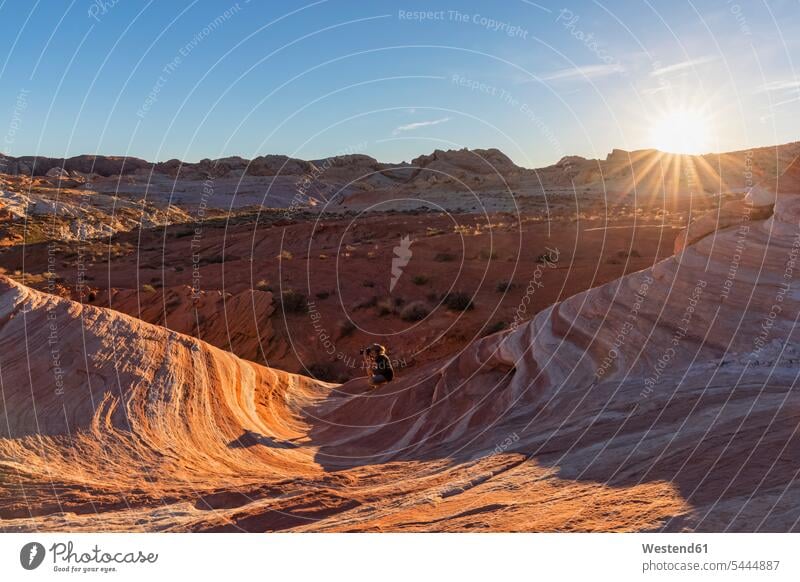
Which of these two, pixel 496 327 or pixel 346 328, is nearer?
pixel 496 327

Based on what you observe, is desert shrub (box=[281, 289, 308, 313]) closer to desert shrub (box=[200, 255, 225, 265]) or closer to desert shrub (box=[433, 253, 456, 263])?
desert shrub (box=[433, 253, 456, 263])

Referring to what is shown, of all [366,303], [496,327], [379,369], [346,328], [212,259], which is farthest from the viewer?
[212,259]

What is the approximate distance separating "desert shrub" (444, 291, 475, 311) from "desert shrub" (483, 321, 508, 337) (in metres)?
2.08

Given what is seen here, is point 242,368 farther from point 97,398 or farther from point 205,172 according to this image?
point 205,172

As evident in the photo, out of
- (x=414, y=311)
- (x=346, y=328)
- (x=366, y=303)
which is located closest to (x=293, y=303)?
(x=366, y=303)

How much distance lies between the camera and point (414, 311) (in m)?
24.4

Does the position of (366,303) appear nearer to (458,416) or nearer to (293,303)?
(293,303)

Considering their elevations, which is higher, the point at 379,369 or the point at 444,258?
the point at 444,258

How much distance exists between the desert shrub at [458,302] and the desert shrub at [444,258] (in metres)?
7.37

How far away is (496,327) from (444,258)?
12.0m

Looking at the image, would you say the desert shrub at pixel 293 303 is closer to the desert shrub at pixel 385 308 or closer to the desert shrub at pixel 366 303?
the desert shrub at pixel 366 303

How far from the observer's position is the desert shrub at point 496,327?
21.7 meters

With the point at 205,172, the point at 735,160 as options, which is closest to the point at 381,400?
the point at 735,160

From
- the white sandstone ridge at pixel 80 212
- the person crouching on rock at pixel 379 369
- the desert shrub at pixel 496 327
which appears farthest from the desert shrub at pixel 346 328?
the white sandstone ridge at pixel 80 212
